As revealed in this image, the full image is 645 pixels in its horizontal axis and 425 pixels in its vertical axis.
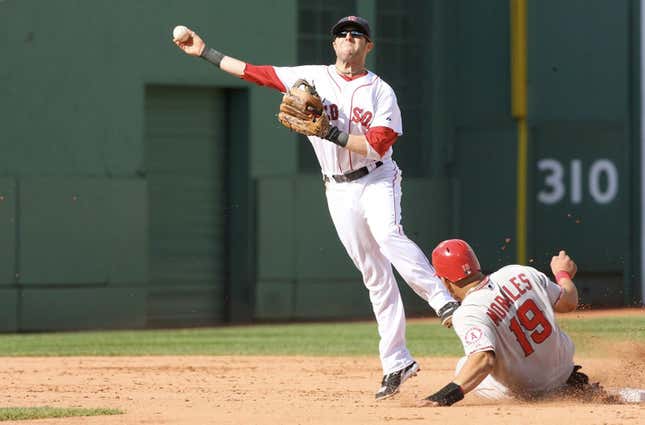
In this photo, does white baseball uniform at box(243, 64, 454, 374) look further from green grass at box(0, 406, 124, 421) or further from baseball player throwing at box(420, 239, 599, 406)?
green grass at box(0, 406, 124, 421)

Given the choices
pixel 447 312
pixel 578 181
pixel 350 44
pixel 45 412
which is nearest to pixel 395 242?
pixel 447 312

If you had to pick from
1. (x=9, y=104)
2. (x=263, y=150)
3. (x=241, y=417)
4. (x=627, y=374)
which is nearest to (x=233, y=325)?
(x=263, y=150)

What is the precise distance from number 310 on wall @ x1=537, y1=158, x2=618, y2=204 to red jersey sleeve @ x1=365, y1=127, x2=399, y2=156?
1107 centimetres

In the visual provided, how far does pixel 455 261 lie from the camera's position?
736 cm

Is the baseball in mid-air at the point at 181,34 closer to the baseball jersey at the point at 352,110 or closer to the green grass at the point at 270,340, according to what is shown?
the baseball jersey at the point at 352,110

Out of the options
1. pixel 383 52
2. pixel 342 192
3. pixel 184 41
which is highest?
pixel 383 52

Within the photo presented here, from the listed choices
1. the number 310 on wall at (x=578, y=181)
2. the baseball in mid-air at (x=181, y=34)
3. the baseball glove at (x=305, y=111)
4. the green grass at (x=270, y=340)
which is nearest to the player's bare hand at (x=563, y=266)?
the baseball glove at (x=305, y=111)

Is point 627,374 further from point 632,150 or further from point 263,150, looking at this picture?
point 632,150

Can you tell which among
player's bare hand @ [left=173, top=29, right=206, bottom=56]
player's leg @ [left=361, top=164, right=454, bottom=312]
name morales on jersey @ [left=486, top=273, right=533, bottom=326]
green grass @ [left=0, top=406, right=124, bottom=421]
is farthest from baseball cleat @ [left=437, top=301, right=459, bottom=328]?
player's bare hand @ [left=173, top=29, right=206, bottom=56]

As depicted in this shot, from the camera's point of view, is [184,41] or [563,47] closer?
[184,41]

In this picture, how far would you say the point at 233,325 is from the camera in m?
17.1

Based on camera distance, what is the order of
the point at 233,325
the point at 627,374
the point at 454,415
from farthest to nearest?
the point at 233,325, the point at 627,374, the point at 454,415

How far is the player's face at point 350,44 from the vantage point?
8031mm

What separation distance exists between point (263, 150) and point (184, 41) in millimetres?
8973
